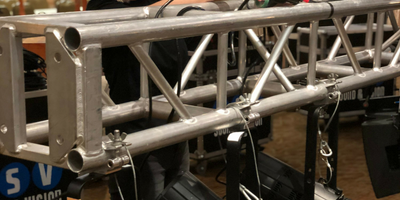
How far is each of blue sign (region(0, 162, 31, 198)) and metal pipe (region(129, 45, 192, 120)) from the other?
1259 millimetres

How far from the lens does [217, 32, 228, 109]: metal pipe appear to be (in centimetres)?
143

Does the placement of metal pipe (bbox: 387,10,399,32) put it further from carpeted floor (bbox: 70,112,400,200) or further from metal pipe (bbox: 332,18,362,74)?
carpeted floor (bbox: 70,112,400,200)

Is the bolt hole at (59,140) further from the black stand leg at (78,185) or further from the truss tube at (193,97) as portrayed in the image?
the truss tube at (193,97)

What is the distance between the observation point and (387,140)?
2039mm

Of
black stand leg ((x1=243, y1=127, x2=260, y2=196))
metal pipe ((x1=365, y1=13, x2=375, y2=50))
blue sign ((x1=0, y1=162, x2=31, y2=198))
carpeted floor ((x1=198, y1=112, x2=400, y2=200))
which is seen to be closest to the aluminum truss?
black stand leg ((x1=243, y1=127, x2=260, y2=196))

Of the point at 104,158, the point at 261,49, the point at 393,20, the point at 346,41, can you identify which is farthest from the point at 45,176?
the point at 393,20

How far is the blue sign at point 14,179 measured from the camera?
229cm

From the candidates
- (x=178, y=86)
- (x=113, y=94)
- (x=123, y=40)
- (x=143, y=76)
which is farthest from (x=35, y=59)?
(x=123, y=40)

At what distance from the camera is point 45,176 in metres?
2.44

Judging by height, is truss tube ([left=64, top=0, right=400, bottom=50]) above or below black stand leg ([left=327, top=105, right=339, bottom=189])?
above

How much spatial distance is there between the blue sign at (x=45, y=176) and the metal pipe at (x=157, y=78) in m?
1.28

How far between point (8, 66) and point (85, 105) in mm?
248

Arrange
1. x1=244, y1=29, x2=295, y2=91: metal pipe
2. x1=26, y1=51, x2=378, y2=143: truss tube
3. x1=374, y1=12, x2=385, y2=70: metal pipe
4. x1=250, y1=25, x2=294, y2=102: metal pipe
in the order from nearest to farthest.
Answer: x1=26, y1=51, x2=378, y2=143: truss tube → x1=250, y1=25, x2=294, y2=102: metal pipe → x1=244, y1=29, x2=295, y2=91: metal pipe → x1=374, y1=12, x2=385, y2=70: metal pipe

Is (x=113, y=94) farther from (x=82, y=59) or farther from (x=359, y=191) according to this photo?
(x=359, y=191)
